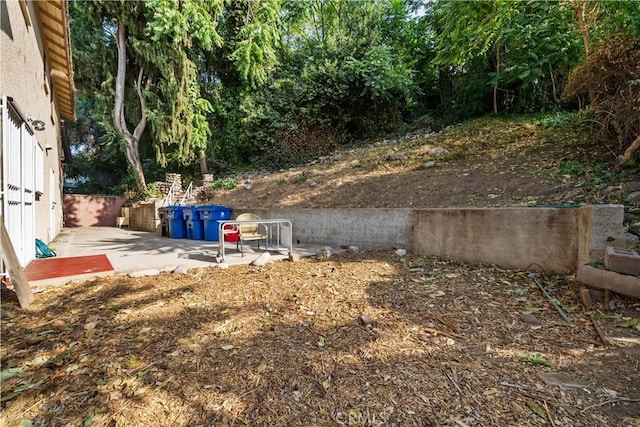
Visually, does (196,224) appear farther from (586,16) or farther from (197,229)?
(586,16)

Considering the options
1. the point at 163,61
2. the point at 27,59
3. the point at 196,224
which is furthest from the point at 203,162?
the point at 27,59

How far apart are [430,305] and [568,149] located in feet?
17.4

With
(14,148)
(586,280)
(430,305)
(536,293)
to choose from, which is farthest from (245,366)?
(14,148)

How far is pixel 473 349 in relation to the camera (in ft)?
7.23

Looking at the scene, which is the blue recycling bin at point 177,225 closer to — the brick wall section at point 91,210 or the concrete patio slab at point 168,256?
the concrete patio slab at point 168,256

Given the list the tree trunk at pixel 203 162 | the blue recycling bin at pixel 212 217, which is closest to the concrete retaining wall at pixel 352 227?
the blue recycling bin at pixel 212 217

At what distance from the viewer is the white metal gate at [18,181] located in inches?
→ 128

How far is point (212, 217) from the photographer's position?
7547 millimetres

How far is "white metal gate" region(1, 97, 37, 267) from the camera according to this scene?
3.25 meters

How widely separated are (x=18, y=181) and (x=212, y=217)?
394cm

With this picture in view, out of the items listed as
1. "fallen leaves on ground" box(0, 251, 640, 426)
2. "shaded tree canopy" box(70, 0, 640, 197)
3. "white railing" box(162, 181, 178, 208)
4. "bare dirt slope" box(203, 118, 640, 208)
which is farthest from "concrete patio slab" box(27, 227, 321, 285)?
"shaded tree canopy" box(70, 0, 640, 197)

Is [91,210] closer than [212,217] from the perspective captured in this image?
No

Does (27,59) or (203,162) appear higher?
(27,59)

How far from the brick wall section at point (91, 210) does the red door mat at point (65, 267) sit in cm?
1331
